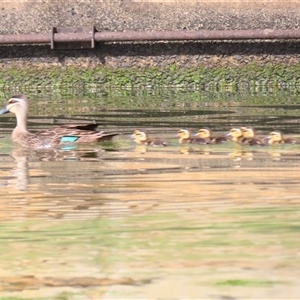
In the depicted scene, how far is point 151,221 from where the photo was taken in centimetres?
489

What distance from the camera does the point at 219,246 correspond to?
4309 millimetres

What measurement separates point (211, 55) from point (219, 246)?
9.47 m

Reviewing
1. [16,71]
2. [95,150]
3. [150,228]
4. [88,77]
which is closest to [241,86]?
[88,77]

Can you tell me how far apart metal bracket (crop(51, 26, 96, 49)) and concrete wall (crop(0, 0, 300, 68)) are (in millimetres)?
170

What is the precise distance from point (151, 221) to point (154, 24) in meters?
8.85

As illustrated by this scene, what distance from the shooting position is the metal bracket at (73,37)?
43.4 feet

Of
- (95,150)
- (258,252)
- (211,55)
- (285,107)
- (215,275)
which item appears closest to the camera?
(215,275)

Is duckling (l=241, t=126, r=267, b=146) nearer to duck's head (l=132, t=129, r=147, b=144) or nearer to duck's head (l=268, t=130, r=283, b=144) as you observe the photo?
duck's head (l=268, t=130, r=283, b=144)

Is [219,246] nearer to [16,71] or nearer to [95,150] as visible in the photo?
[95,150]

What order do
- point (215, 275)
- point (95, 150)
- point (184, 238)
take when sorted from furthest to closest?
point (95, 150)
point (184, 238)
point (215, 275)

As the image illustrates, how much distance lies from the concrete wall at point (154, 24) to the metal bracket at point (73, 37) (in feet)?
Result: 0.56

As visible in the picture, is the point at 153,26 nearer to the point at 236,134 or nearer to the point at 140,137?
the point at 140,137

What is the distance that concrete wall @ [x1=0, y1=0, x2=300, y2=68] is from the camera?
44.3 feet

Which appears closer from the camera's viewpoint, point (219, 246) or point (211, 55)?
point (219, 246)
